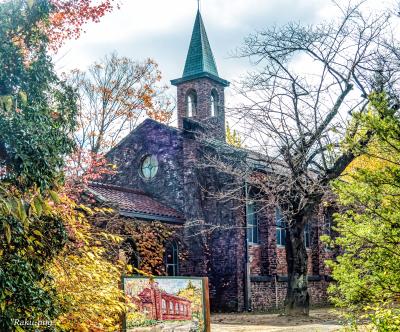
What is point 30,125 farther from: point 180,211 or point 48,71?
point 180,211

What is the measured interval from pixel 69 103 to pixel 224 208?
1388 centimetres

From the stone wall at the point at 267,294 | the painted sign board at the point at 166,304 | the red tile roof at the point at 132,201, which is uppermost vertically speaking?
the red tile roof at the point at 132,201

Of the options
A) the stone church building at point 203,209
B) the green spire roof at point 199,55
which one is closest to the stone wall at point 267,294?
the stone church building at point 203,209

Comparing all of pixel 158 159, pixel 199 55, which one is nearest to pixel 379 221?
pixel 158 159

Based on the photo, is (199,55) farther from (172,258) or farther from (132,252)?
(132,252)

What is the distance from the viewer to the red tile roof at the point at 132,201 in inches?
749

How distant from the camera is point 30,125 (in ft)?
23.3

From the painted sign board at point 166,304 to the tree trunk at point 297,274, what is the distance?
8020 mm

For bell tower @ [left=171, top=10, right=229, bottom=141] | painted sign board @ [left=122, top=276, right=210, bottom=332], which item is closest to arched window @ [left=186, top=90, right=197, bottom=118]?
bell tower @ [left=171, top=10, right=229, bottom=141]

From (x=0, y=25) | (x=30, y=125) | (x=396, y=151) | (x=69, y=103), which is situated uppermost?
(x=0, y=25)

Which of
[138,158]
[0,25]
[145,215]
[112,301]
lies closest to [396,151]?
[112,301]

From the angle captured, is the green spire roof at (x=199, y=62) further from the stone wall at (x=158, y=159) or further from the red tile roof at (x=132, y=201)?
the red tile roof at (x=132, y=201)

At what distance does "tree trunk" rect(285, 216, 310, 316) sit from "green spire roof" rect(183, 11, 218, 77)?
35.7 ft

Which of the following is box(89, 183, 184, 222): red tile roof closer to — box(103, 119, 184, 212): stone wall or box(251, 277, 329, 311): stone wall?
box(103, 119, 184, 212): stone wall
